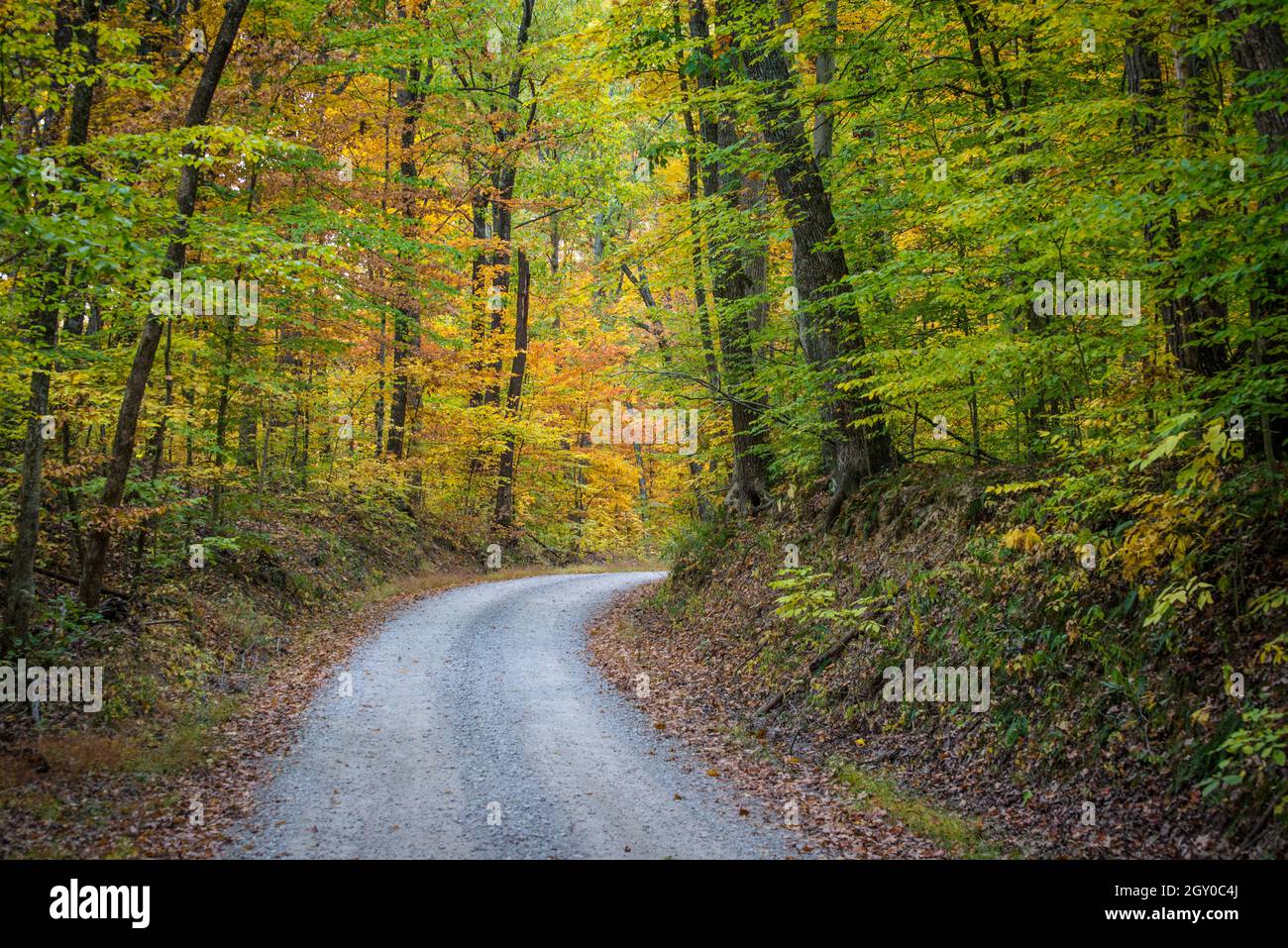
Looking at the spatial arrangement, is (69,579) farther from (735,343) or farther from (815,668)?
(735,343)

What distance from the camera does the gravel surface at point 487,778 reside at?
614 cm

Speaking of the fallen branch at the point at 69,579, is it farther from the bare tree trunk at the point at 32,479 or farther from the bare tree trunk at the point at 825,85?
the bare tree trunk at the point at 825,85

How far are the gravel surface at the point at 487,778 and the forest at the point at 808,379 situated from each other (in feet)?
3.42

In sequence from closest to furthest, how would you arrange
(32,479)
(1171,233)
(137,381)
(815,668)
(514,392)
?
(1171,233), (32,479), (815,668), (137,381), (514,392)

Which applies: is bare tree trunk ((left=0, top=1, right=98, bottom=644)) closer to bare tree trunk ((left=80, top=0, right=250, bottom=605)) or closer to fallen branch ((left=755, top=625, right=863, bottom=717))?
bare tree trunk ((left=80, top=0, right=250, bottom=605))

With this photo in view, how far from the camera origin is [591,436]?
34.1m

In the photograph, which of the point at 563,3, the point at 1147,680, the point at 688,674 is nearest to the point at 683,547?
the point at 688,674

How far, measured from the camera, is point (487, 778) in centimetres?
760

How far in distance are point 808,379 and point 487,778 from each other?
674cm

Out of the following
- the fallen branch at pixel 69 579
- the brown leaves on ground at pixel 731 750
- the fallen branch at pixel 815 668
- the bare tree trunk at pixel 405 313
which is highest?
the bare tree trunk at pixel 405 313

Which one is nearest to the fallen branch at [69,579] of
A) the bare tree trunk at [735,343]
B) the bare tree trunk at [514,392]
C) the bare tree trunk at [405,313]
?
the bare tree trunk at [405,313]

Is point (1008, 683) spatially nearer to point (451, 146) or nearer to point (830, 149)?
point (830, 149)

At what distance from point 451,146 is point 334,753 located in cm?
1979

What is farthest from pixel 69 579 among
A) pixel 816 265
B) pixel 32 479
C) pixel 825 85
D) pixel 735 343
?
pixel 825 85
